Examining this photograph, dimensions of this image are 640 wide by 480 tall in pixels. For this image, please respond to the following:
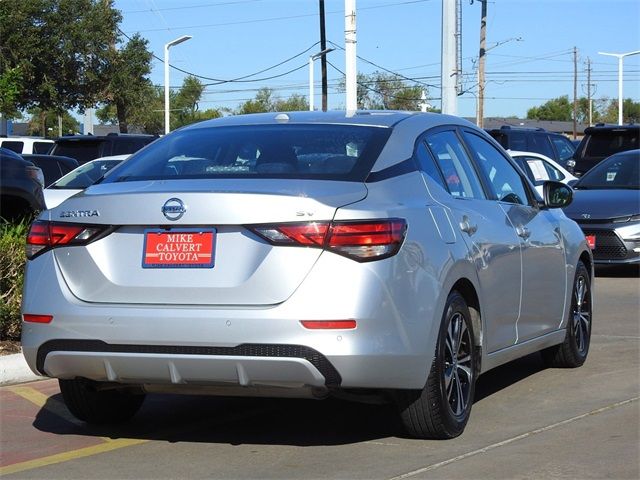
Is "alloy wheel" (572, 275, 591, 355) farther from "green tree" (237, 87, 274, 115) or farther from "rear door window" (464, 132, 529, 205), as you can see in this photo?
"green tree" (237, 87, 274, 115)

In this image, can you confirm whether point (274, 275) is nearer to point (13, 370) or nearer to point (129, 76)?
point (13, 370)

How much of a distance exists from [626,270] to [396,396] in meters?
10.6

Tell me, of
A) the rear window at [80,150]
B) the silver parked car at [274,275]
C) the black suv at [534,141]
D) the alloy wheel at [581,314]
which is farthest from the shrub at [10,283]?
the black suv at [534,141]

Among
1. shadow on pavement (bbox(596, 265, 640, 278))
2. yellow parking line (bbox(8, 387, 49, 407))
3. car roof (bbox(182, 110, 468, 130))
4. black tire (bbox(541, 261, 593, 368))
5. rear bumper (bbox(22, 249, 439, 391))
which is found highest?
car roof (bbox(182, 110, 468, 130))

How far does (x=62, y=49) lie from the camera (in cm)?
4528

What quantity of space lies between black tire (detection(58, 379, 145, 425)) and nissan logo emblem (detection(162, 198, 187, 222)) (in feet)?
3.92

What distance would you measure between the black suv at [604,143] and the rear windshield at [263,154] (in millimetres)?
17768

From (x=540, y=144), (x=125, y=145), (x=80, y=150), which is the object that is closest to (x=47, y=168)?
(x=125, y=145)

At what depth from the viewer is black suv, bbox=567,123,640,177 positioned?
76.2ft

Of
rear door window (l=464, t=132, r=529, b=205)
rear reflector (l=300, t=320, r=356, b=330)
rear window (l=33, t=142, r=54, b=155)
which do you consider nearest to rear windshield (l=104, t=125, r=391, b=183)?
rear reflector (l=300, t=320, r=356, b=330)

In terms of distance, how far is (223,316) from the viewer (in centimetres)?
511

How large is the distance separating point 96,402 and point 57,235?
1.16 metres

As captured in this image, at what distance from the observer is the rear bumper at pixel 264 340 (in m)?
5.05

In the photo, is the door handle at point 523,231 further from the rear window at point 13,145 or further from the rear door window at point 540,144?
the rear window at point 13,145
